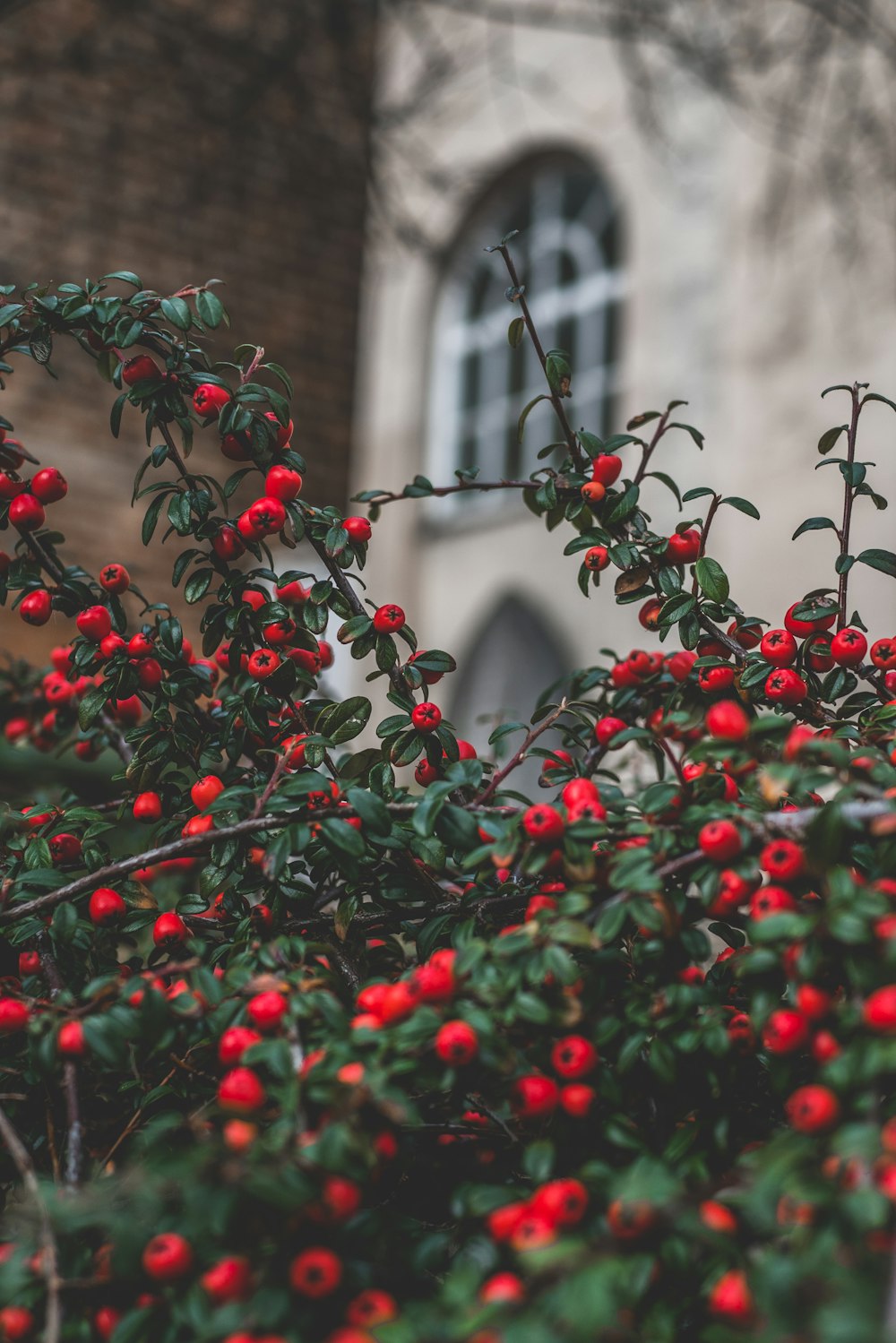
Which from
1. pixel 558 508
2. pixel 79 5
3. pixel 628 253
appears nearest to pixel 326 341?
pixel 79 5

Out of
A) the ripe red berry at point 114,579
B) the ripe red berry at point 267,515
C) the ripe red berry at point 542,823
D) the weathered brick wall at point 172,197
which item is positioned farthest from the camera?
the weathered brick wall at point 172,197

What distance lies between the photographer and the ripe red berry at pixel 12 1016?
3.19ft

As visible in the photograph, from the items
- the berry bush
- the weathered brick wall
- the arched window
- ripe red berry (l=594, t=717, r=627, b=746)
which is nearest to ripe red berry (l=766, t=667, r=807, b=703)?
the berry bush

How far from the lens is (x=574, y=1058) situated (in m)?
0.88

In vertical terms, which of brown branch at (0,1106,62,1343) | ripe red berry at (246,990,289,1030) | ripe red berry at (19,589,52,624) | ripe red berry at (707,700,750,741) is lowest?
brown branch at (0,1106,62,1343)

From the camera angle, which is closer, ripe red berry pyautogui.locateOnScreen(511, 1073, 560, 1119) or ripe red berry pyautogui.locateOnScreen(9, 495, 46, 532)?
ripe red berry pyautogui.locateOnScreen(511, 1073, 560, 1119)

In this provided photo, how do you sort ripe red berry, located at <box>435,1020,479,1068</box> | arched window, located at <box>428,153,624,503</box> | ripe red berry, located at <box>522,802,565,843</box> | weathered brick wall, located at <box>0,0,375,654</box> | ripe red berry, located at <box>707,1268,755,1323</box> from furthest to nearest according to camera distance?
1. arched window, located at <box>428,153,624,503</box>
2. weathered brick wall, located at <box>0,0,375,654</box>
3. ripe red berry, located at <box>522,802,565,843</box>
4. ripe red berry, located at <box>435,1020,479,1068</box>
5. ripe red berry, located at <box>707,1268,755,1323</box>

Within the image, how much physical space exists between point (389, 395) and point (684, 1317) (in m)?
8.42

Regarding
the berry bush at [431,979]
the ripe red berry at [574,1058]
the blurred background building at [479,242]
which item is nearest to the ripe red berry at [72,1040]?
the berry bush at [431,979]

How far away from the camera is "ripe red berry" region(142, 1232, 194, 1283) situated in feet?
2.49

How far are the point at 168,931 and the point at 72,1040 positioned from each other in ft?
0.63

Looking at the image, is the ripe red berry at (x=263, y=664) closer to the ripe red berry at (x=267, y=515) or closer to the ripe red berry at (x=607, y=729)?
the ripe red berry at (x=267, y=515)

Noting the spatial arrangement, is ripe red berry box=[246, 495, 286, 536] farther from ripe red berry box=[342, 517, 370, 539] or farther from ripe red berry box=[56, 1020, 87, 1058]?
ripe red berry box=[56, 1020, 87, 1058]

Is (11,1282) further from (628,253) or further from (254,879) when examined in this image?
(628,253)
